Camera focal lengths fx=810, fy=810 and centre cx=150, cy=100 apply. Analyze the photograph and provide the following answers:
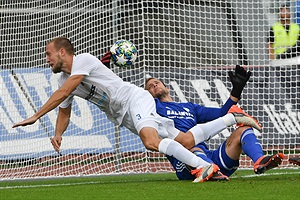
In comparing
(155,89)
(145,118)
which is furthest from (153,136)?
(155,89)

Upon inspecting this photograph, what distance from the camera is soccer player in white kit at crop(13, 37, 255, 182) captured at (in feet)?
26.3

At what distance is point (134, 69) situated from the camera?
12211 millimetres

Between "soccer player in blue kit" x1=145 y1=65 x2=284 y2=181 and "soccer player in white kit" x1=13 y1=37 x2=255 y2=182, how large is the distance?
9.9 inches

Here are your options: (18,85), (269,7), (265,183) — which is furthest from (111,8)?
(265,183)

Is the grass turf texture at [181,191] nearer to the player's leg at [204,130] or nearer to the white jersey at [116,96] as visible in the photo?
the player's leg at [204,130]

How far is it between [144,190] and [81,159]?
453cm

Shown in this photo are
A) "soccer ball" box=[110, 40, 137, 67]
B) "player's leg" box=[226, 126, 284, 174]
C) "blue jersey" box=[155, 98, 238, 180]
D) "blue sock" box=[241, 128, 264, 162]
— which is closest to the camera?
"player's leg" box=[226, 126, 284, 174]

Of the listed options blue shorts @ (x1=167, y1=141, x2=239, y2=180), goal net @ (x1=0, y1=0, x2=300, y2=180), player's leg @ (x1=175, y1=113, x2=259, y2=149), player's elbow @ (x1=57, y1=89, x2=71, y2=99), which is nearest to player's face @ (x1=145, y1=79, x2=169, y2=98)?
player's leg @ (x1=175, y1=113, x2=259, y2=149)

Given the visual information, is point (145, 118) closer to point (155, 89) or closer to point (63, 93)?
point (63, 93)

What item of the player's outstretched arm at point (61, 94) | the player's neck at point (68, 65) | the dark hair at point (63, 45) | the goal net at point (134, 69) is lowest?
the goal net at point (134, 69)

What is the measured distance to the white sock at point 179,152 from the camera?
7.98 m

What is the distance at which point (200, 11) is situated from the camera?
12719 millimetres

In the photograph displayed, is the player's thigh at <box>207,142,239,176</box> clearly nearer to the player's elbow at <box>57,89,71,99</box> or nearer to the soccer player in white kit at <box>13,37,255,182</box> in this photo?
the soccer player in white kit at <box>13,37,255,182</box>

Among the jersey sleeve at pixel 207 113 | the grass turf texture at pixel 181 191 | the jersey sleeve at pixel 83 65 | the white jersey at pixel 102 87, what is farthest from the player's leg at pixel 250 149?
the jersey sleeve at pixel 83 65
